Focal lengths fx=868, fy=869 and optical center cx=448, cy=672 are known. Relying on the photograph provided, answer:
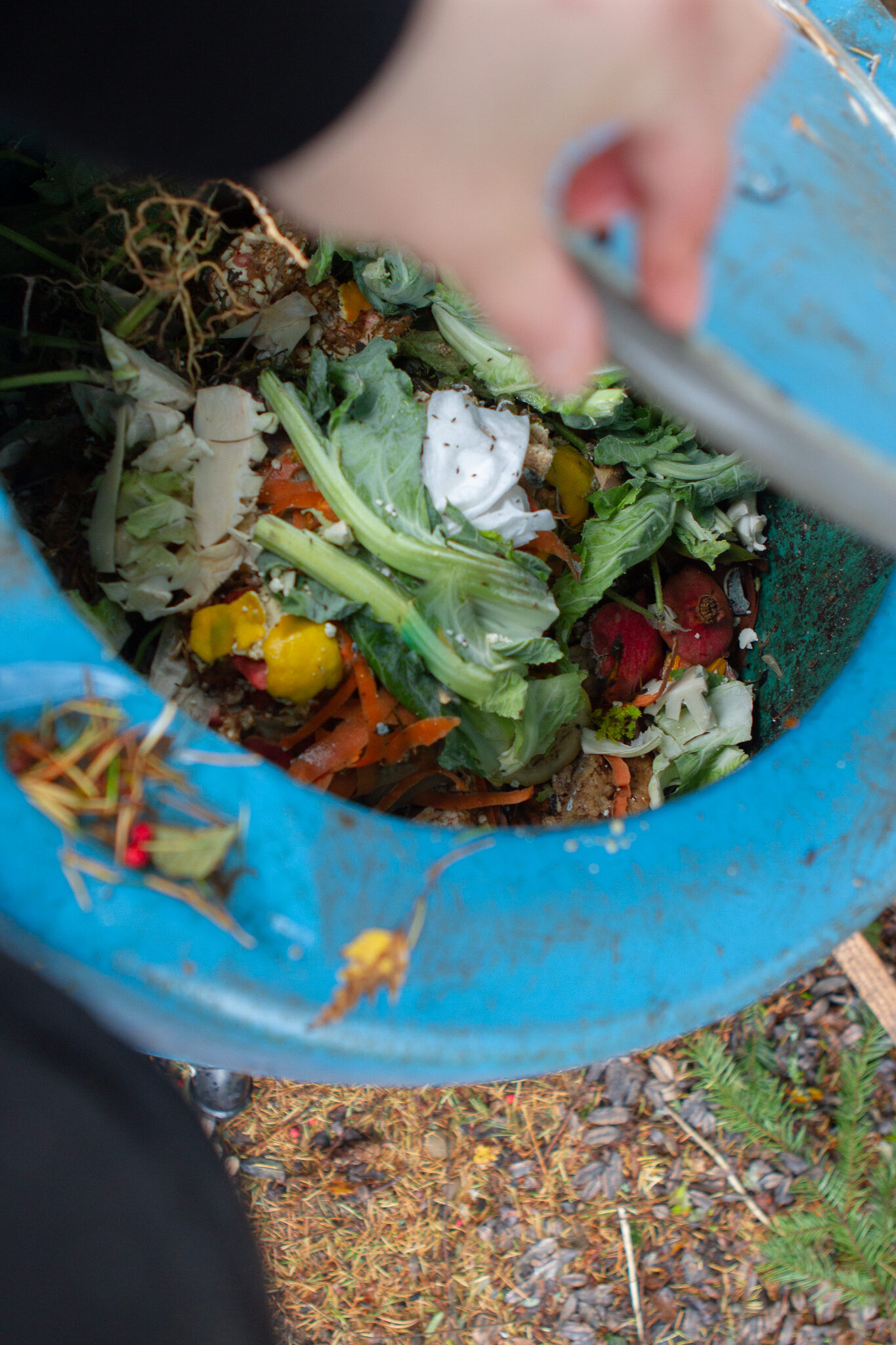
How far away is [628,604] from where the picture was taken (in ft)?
4.77

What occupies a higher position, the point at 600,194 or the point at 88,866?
the point at 600,194

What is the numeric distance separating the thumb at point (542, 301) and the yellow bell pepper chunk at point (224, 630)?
2.39ft

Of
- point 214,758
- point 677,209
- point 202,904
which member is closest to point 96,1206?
point 202,904

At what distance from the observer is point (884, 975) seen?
1771mm

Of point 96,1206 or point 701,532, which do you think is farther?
point 701,532

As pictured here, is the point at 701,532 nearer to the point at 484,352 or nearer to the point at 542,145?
the point at 484,352

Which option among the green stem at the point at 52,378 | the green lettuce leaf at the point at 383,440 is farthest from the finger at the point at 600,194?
the green stem at the point at 52,378

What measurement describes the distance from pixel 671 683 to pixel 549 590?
0.87 ft

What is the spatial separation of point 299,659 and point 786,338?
0.77m

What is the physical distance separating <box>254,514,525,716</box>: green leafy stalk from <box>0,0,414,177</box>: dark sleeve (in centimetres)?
67

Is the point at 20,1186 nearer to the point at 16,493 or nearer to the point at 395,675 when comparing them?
the point at 395,675

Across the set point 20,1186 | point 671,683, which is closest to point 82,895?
point 20,1186

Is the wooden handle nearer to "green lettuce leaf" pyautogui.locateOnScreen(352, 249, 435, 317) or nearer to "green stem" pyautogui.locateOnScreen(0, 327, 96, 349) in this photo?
"green lettuce leaf" pyautogui.locateOnScreen(352, 249, 435, 317)

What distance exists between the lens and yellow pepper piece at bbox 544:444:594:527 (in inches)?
56.6
